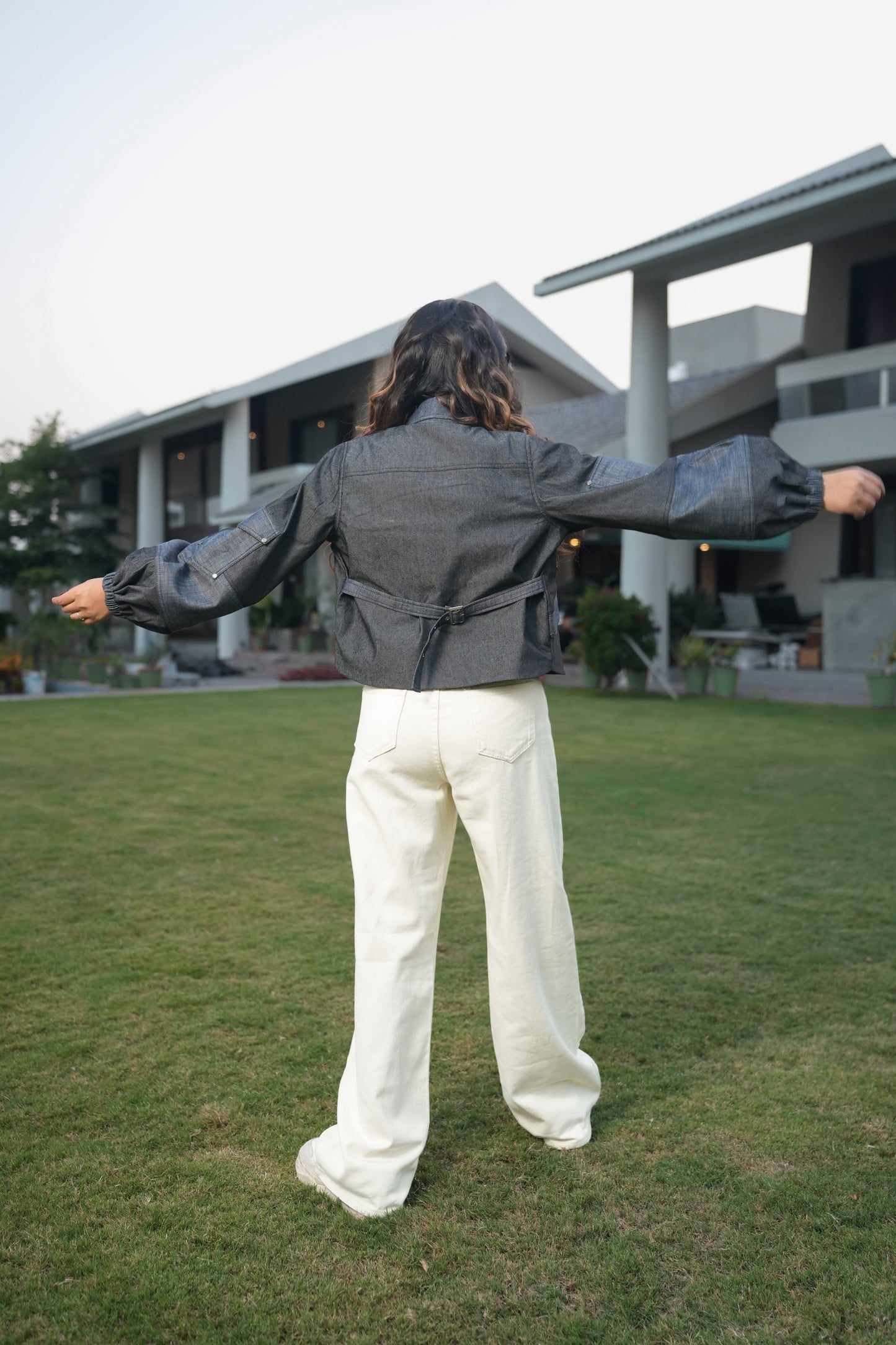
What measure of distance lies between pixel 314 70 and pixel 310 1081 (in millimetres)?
10410

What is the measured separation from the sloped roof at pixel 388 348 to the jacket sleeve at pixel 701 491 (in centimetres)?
1929

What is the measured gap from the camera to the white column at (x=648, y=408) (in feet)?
48.4

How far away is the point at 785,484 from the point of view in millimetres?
1970

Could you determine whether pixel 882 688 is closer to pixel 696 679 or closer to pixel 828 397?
pixel 696 679

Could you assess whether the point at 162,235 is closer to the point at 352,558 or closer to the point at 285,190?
the point at 285,190

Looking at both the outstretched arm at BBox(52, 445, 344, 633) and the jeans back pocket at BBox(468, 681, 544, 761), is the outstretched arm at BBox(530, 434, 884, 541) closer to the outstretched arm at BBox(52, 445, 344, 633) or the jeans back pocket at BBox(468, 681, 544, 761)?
the jeans back pocket at BBox(468, 681, 544, 761)

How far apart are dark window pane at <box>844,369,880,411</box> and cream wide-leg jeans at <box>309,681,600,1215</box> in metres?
13.5

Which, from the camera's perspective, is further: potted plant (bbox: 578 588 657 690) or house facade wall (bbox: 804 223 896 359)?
house facade wall (bbox: 804 223 896 359)

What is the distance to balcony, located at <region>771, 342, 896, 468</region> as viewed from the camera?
13.9 meters

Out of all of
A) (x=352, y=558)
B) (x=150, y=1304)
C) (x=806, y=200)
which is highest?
(x=806, y=200)

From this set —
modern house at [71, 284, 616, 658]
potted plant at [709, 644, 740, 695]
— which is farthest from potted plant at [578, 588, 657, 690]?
modern house at [71, 284, 616, 658]

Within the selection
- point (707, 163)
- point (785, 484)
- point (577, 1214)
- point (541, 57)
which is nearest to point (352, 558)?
point (785, 484)

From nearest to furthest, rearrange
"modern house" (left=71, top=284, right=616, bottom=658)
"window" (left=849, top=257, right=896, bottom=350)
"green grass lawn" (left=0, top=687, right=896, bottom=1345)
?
"green grass lawn" (left=0, top=687, right=896, bottom=1345), "window" (left=849, top=257, right=896, bottom=350), "modern house" (left=71, top=284, right=616, bottom=658)

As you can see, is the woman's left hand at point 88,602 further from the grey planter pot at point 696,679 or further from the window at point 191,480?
Answer: the window at point 191,480
